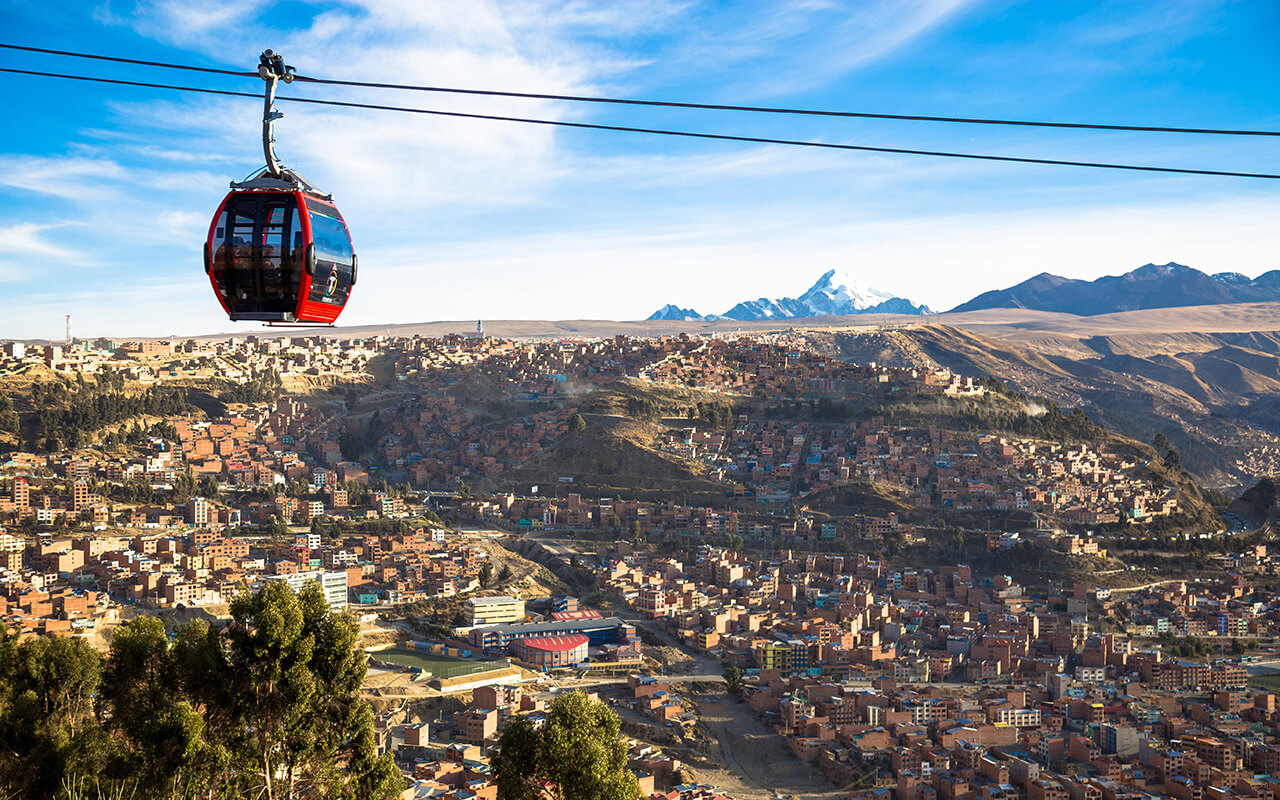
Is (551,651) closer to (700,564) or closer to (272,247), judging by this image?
(700,564)

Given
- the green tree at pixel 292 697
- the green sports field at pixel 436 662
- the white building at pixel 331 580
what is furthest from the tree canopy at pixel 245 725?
the white building at pixel 331 580

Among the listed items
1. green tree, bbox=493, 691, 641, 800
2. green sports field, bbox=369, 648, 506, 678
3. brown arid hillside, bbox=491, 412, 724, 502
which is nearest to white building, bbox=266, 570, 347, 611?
green sports field, bbox=369, 648, 506, 678

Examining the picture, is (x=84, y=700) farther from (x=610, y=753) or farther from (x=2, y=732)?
(x=610, y=753)

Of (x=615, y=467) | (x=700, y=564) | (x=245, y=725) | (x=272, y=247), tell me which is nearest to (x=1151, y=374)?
(x=615, y=467)

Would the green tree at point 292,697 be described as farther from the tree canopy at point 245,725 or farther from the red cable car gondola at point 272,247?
the red cable car gondola at point 272,247

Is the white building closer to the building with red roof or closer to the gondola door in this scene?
the building with red roof

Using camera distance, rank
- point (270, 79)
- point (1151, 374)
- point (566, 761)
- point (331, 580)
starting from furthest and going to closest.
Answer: point (1151, 374)
point (331, 580)
point (566, 761)
point (270, 79)
